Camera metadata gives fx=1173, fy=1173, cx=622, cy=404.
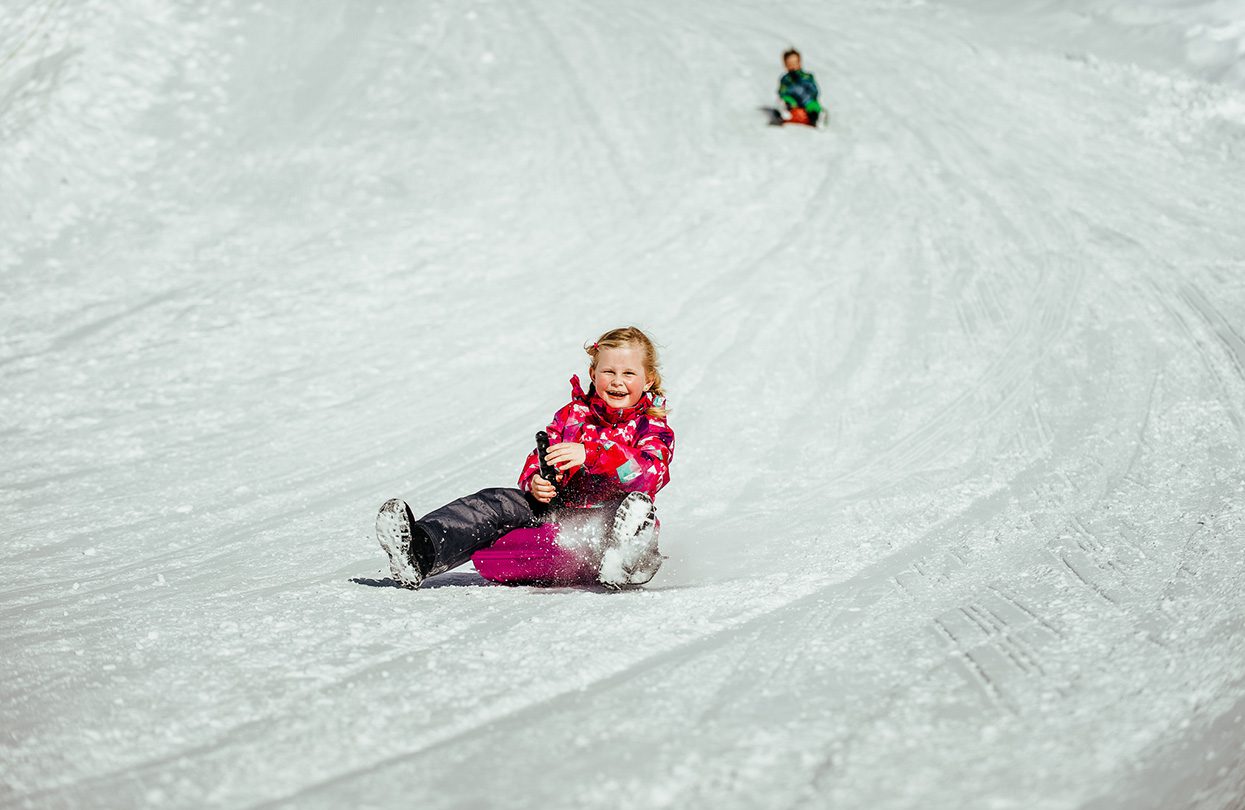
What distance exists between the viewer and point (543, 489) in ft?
12.2

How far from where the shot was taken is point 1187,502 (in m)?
3.96

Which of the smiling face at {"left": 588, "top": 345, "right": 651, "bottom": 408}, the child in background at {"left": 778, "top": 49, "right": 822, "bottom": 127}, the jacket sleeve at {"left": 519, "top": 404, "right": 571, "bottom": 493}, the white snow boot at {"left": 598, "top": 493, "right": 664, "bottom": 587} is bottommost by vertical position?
the white snow boot at {"left": 598, "top": 493, "right": 664, "bottom": 587}

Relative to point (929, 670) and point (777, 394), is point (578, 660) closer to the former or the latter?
point (929, 670)

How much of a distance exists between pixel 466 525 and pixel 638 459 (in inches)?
23.2

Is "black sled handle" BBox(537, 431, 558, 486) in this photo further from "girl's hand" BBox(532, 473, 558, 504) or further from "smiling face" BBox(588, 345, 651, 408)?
"smiling face" BBox(588, 345, 651, 408)

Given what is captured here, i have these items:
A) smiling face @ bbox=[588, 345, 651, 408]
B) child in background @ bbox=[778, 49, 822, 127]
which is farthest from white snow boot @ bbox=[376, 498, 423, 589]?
child in background @ bbox=[778, 49, 822, 127]

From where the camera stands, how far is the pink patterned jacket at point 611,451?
380cm

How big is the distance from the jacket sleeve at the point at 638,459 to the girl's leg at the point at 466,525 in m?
0.27

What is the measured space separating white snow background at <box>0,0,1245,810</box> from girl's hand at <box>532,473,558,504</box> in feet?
1.10

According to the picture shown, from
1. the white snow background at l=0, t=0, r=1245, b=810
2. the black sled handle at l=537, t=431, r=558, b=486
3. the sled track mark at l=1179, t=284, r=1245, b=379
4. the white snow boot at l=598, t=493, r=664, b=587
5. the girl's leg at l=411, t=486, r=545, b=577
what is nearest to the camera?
the white snow background at l=0, t=0, r=1245, b=810

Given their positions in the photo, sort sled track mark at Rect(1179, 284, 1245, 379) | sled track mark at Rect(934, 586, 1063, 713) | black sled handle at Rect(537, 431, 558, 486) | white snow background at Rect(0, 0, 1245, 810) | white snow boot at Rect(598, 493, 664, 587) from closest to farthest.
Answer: white snow background at Rect(0, 0, 1245, 810) → sled track mark at Rect(934, 586, 1063, 713) → white snow boot at Rect(598, 493, 664, 587) → black sled handle at Rect(537, 431, 558, 486) → sled track mark at Rect(1179, 284, 1245, 379)

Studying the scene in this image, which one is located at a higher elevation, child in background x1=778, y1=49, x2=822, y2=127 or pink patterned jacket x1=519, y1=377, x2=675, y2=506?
child in background x1=778, y1=49, x2=822, y2=127

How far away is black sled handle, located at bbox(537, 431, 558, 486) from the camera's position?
3.71m

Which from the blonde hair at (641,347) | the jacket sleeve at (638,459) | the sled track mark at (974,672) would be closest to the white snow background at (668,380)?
the sled track mark at (974,672)
